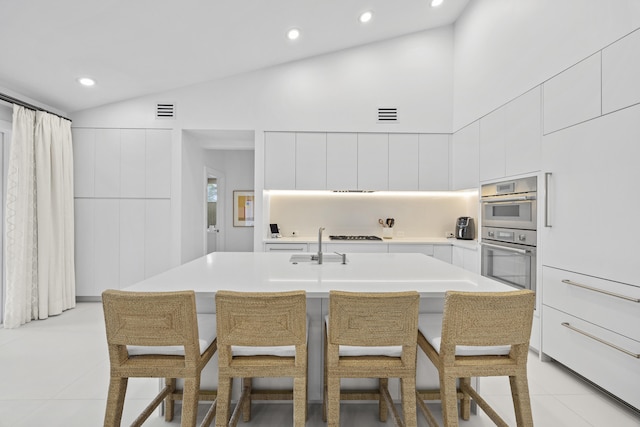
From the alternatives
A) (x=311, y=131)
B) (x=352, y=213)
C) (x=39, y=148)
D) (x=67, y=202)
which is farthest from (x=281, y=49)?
(x=67, y=202)

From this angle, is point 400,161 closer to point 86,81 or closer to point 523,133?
point 523,133

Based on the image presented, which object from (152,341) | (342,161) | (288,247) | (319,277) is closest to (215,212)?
(288,247)

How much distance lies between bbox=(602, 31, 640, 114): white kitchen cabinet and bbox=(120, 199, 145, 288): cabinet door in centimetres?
482

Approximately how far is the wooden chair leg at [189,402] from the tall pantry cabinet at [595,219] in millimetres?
2382

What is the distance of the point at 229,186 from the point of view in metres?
6.83

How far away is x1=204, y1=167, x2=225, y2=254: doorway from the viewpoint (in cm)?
629

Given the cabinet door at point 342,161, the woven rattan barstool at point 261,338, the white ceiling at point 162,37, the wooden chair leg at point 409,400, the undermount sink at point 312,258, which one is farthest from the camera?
the cabinet door at point 342,161

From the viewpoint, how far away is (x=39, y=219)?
362 centimetres

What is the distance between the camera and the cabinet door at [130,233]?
439cm

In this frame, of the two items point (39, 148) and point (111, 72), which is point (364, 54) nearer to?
point (111, 72)

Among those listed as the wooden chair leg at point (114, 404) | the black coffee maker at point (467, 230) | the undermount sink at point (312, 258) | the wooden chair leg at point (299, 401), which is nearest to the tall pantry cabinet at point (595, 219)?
the black coffee maker at point (467, 230)

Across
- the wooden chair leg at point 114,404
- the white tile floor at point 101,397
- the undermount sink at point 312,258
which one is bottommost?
the white tile floor at point 101,397

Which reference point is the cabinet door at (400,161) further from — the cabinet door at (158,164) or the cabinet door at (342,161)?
the cabinet door at (158,164)

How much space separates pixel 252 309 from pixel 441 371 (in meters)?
0.87
